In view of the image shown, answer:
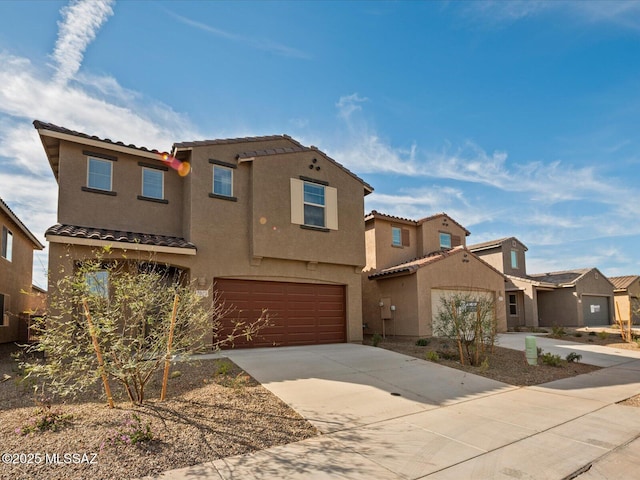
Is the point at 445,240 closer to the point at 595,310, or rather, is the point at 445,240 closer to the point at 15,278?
the point at 595,310

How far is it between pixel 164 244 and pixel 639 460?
10806mm

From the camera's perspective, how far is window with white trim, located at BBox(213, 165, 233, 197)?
13.0 m

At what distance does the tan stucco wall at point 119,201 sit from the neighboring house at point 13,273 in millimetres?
4285

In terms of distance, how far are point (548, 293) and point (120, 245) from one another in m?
28.7

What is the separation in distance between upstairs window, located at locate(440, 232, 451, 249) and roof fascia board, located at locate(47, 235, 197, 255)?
1499 cm

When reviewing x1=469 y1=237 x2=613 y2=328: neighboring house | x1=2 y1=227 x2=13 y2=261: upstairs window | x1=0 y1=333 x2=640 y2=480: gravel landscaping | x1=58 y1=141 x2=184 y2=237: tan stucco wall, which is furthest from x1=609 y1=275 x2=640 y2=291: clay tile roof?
x1=2 y1=227 x2=13 y2=261: upstairs window

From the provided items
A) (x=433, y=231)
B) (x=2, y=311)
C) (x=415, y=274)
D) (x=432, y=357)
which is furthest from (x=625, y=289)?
(x=2, y=311)

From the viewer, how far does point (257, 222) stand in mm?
13078

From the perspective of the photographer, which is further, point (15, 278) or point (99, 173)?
point (15, 278)

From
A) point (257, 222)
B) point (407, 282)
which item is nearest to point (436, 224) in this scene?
point (407, 282)

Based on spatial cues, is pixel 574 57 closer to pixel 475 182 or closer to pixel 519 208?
pixel 475 182

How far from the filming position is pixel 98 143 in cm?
1179

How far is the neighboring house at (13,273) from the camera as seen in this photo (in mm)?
14477

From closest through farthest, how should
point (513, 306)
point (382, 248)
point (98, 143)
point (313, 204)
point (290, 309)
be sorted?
point (98, 143) → point (290, 309) → point (313, 204) → point (382, 248) → point (513, 306)
